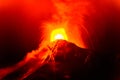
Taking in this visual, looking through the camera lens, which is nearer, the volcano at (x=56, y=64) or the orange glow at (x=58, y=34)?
the volcano at (x=56, y=64)

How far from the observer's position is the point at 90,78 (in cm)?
1422

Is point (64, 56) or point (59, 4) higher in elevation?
point (59, 4)

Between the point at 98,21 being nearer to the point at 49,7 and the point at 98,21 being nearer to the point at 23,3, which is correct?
the point at 49,7

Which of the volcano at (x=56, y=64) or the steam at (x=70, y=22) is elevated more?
the steam at (x=70, y=22)

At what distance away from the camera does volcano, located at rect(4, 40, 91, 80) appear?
46.2 feet

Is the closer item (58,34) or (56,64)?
(56,64)

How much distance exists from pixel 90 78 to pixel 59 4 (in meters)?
5.53

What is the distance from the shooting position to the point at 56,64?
48.2 ft

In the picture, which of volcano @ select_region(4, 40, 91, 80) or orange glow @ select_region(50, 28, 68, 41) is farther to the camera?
orange glow @ select_region(50, 28, 68, 41)

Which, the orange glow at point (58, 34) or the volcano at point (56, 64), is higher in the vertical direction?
the orange glow at point (58, 34)

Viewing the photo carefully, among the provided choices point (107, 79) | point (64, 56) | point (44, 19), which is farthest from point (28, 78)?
point (44, 19)

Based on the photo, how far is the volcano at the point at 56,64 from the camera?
46.2 feet

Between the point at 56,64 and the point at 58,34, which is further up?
the point at 58,34

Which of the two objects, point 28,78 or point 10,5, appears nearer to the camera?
point 28,78
